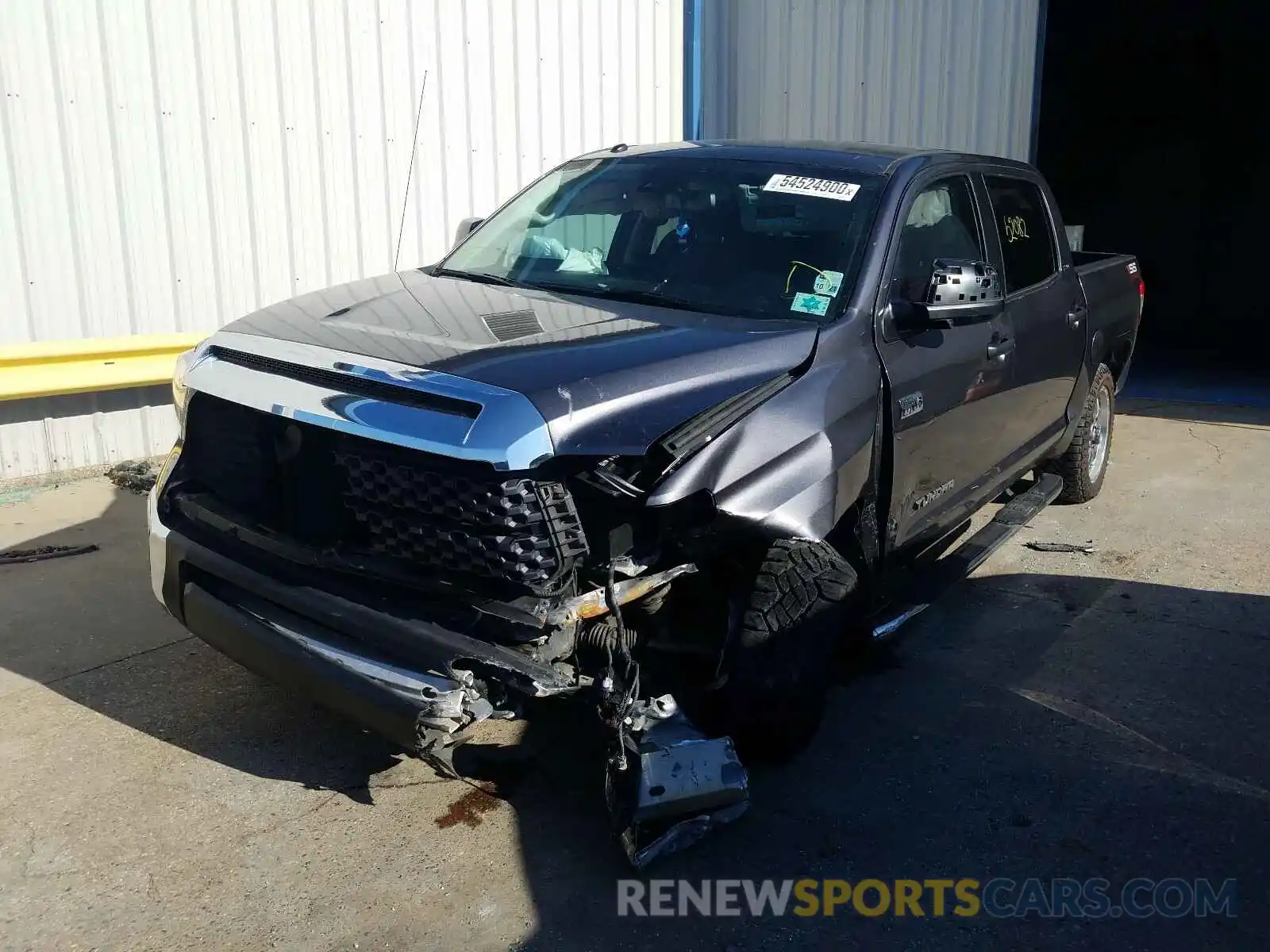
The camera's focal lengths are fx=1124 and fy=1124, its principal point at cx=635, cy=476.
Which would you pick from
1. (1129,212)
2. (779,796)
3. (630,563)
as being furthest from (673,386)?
(1129,212)

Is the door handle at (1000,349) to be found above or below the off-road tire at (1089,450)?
above

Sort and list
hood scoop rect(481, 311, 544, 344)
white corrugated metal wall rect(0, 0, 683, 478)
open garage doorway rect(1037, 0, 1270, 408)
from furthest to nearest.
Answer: open garage doorway rect(1037, 0, 1270, 408), white corrugated metal wall rect(0, 0, 683, 478), hood scoop rect(481, 311, 544, 344)

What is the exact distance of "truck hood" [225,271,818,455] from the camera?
2.87m

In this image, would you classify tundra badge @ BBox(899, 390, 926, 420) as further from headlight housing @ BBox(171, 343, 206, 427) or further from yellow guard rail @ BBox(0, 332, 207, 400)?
yellow guard rail @ BBox(0, 332, 207, 400)

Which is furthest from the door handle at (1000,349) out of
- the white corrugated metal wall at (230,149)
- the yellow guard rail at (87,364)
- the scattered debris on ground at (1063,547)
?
the yellow guard rail at (87,364)

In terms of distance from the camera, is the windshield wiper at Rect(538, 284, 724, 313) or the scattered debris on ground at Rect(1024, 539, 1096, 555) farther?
the scattered debris on ground at Rect(1024, 539, 1096, 555)

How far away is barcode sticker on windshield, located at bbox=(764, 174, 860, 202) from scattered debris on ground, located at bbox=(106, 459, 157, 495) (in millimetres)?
3890

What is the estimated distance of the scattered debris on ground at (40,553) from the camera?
5.12m

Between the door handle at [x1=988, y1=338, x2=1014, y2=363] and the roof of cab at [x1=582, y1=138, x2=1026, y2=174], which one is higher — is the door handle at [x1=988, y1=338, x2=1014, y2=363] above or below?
below

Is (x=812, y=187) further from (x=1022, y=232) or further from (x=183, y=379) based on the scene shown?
(x=183, y=379)

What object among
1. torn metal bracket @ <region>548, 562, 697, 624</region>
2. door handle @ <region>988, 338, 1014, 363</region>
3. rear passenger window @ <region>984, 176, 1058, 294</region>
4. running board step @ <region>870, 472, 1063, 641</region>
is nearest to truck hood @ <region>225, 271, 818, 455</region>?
torn metal bracket @ <region>548, 562, 697, 624</region>

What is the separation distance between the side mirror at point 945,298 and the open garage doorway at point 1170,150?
13656 millimetres

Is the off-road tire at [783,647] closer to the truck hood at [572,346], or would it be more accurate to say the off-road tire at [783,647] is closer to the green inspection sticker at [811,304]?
the truck hood at [572,346]

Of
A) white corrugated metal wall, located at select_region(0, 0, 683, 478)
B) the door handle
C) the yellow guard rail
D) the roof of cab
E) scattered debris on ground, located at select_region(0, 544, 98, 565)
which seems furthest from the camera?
white corrugated metal wall, located at select_region(0, 0, 683, 478)
